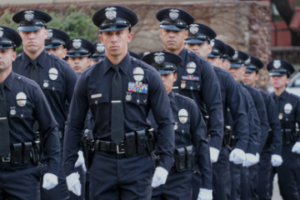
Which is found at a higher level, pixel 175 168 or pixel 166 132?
pixel 166 132

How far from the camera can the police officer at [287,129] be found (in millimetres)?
11109

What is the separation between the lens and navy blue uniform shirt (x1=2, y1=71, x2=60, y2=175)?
572 cm

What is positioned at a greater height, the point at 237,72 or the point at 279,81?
the point at 237,72

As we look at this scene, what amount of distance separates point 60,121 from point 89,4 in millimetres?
8949

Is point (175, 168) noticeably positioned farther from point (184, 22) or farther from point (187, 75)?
point (184, 22)

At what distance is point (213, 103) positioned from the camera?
7.40 m

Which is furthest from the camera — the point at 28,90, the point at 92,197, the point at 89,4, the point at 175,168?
the point at 89,4

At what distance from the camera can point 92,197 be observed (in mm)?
5453

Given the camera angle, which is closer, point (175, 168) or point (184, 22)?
point (175, 168)

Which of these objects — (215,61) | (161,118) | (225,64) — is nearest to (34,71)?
(161,118)

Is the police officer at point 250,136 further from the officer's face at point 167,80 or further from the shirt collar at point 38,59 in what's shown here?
the shirt collar at point 38,59

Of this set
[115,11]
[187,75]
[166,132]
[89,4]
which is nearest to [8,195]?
[166,132]

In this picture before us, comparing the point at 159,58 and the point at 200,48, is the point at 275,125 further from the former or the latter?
the point at 159,58

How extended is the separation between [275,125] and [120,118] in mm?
6354
